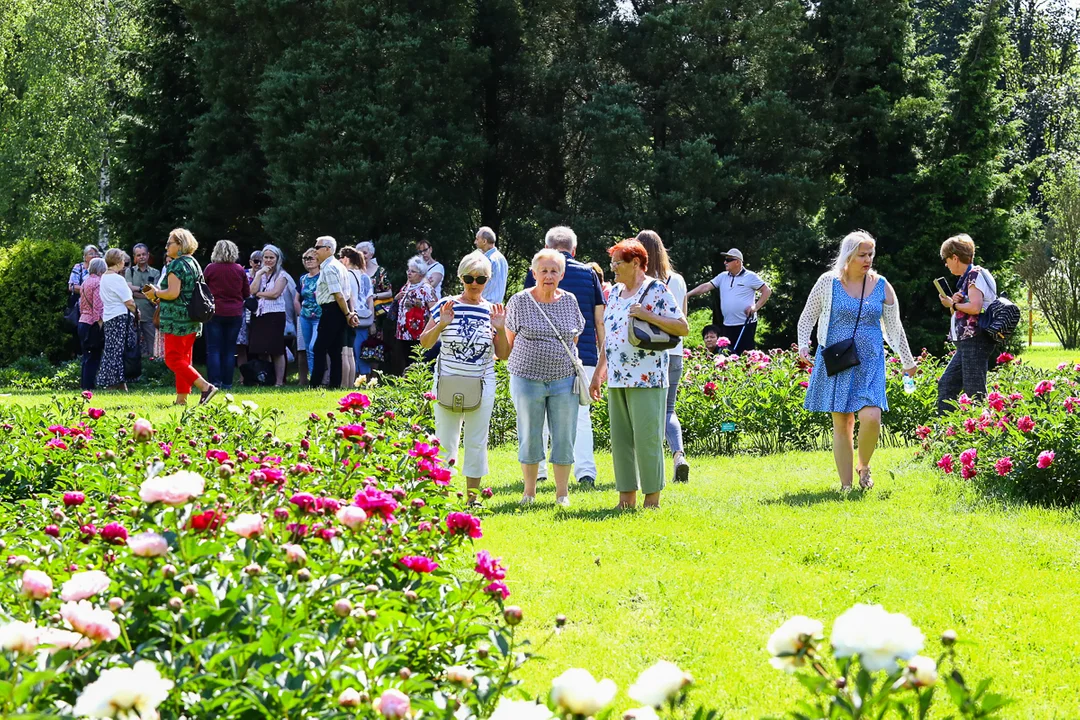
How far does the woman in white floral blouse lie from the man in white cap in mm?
6877

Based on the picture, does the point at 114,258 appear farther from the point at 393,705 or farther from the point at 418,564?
the point at 393,705

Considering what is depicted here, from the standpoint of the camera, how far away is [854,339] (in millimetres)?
8234

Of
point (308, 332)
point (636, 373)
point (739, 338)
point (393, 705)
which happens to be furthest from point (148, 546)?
point (308, 332)

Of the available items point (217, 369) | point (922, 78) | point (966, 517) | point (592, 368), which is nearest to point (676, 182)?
point (922, 78)

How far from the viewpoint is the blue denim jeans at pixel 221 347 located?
1421 cm

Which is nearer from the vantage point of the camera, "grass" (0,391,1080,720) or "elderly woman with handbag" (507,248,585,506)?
"grass" (0,391,1080,720)

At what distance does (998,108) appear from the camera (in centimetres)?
2405

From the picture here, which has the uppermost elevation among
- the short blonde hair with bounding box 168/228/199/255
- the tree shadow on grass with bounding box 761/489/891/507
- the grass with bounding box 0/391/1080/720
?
the short blonde hair with bounding box 168/228/199/255

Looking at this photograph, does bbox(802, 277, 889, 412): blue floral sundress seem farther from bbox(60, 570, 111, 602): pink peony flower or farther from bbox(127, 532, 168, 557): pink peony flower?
bbox(60, 570, 111, 602): pink peony flower

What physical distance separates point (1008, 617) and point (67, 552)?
3597mm

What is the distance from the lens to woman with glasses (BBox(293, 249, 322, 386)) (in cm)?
1546

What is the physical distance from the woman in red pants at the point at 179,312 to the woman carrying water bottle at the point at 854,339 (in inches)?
251

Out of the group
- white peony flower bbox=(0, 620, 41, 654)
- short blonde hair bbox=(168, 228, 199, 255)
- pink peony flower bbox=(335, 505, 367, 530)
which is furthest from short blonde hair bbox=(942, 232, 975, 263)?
white peony flower bbox=(0, 620, 41, 654)

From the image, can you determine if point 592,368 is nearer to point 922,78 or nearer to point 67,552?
point 67,552
